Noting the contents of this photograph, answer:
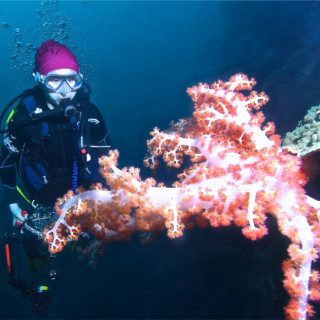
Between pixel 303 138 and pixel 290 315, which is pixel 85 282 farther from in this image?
pixel 303 138

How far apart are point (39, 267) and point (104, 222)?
2.46m

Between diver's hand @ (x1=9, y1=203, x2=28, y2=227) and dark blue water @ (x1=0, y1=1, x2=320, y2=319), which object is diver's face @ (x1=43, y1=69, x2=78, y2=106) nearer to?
diver's hand @ (x1=9, y1=203, x2=28, y2=227)

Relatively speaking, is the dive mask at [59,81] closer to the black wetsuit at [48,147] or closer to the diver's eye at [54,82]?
the diver's eye at [54,82]

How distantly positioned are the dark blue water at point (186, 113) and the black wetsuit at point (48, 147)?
2.48 meters

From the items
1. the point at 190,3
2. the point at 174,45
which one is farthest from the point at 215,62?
the point at 190,3

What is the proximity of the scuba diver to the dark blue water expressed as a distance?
191 centimetres

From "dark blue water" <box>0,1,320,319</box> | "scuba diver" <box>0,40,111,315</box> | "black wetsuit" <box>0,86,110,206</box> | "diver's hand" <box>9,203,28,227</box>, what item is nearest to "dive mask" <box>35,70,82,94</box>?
"scuba diver" <box>0,40,111,315</box>

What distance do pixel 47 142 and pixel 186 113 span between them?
1259 cm

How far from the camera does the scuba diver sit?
3773 millimetres

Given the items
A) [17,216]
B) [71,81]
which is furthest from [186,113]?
[17,216]

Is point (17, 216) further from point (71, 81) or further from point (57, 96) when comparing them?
point (71, 81)

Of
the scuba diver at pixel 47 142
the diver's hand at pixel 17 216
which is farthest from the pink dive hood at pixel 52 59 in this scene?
the diver's hand at pixel 17 216

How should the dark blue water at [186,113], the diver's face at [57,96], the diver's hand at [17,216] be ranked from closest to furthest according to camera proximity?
the dark blue water at [186,113] → the diver's face at [57,96] → the diver's hand at [17,216]

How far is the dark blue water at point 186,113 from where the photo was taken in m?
3.39
